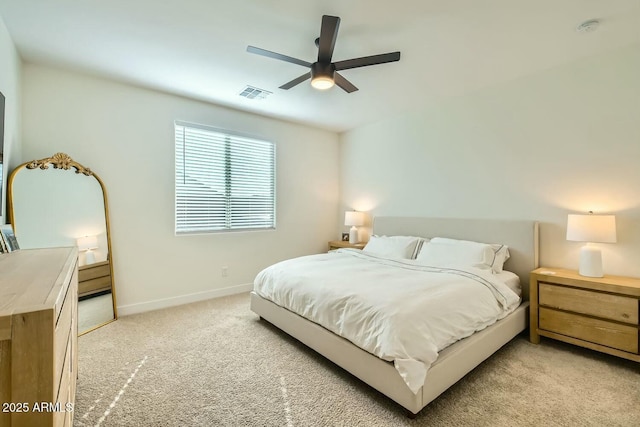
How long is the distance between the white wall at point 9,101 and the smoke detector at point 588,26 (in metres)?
4.26

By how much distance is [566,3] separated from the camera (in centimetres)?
194

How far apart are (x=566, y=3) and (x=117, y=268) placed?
15.0ft

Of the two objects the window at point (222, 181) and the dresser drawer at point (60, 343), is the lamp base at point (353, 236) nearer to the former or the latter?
the window at point (222, 181)

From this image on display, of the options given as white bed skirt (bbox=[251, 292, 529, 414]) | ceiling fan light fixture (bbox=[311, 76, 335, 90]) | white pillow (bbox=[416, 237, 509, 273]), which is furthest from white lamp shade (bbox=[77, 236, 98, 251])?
white pillow (bbox=[416, 237, 509, 273])

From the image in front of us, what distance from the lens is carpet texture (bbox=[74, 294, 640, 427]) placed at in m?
1.70

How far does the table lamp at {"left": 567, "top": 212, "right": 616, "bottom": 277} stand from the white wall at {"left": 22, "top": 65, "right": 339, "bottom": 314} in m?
3.44

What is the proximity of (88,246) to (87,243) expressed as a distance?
32 millimetres

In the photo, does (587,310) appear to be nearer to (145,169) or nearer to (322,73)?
(322,73)

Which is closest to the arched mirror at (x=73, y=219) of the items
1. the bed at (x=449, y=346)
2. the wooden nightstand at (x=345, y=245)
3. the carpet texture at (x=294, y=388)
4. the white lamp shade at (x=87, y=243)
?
the white lamp shade at (x=87, y=243)

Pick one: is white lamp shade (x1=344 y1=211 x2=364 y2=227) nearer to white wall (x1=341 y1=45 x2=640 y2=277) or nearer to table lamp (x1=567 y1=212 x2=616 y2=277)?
white wall (x1=341 y1=45 x2=640 y2=277)

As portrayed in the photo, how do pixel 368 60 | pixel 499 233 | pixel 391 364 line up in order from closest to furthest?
pixel 391 364
pixel 368 60
pixel 499 233

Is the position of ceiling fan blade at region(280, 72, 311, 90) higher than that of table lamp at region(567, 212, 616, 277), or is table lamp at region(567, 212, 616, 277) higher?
ceiling fan blade at region(280, 72, 311, 90)

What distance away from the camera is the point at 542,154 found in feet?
9.78

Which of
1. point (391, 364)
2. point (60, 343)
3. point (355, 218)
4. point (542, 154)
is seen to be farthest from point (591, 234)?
point (60, 343)
